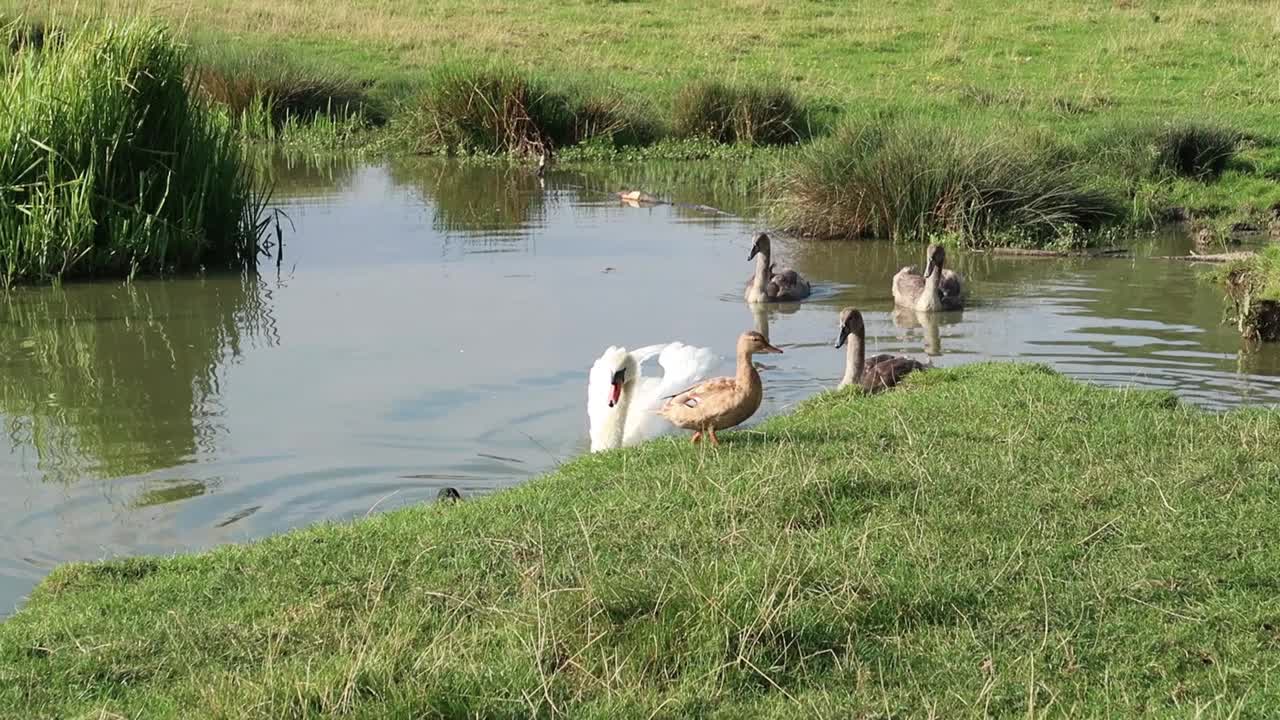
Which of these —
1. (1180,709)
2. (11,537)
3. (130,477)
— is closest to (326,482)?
(130,477)

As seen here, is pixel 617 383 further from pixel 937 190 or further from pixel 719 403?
pixel 937 190

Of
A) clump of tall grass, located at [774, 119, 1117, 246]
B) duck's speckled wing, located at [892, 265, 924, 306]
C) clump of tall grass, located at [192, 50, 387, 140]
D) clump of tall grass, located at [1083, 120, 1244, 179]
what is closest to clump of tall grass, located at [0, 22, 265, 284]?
clump of tall grass, located at [774, 119, 1117, 246]

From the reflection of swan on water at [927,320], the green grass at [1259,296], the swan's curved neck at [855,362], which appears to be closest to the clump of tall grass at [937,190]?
the reflection of swan on water at [927,320]

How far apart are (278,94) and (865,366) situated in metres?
19.7

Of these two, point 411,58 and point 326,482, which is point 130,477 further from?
point 411,58

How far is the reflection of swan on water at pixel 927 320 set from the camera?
1470 centimetres

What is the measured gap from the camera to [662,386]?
10523 millimetres

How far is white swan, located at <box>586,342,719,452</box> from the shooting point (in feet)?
33.0

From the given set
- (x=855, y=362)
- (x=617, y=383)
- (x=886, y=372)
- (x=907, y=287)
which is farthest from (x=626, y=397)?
(x=907, y=287)

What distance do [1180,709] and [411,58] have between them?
3044 cm

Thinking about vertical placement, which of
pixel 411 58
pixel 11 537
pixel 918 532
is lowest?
pixel 11 537

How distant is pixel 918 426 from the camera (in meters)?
9.09

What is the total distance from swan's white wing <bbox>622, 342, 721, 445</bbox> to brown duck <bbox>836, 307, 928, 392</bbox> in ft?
3.32

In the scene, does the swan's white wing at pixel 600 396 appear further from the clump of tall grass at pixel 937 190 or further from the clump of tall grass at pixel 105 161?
the clump of tall grass at pixel 937 190
